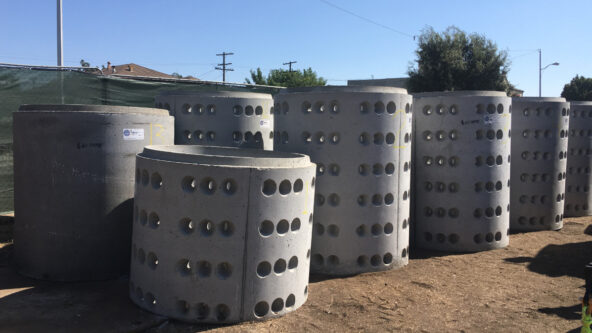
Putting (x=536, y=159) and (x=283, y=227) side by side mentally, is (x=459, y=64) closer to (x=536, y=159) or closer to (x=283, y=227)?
(x=536, y=159)

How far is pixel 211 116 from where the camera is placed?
393 inches

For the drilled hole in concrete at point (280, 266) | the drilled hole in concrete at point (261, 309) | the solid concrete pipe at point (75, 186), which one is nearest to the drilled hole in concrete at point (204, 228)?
the drilled hole in concrete at point (280, 266)

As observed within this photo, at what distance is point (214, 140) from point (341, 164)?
2.61m

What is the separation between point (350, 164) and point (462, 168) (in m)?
3.19

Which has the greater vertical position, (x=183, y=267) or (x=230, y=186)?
(x=230, y=186)

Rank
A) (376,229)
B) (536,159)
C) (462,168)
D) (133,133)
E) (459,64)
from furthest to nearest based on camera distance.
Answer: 1. (459,64)
2. (536,159)
3. (462,168)
4. (376,229)
5. (133,133)

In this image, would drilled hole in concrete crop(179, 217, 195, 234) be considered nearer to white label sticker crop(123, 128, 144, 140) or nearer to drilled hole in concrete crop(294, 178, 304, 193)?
drilled hole in concrete crop(294, 178, 304, 193)

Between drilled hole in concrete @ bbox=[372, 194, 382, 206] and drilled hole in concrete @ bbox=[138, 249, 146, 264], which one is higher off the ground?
drilled hole in concrete @ bbox=[372, 194, 382, 206]

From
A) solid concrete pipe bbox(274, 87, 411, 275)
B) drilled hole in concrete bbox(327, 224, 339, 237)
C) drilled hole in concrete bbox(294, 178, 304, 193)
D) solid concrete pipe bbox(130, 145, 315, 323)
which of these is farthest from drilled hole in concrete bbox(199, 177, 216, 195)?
drilled hole in concrete bbox(327, 224, 339, 237)

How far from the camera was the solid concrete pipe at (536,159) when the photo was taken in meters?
13.0

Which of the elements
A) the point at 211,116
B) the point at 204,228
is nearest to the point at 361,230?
the point at 204,228

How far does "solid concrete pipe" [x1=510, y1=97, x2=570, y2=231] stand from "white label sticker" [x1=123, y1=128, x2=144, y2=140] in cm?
912

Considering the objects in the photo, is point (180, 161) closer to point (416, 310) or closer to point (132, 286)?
point (132, 286)

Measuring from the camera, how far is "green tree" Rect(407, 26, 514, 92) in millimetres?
34750
